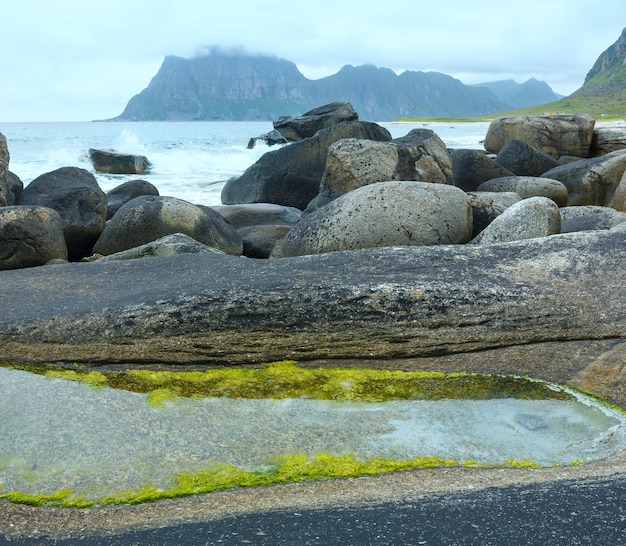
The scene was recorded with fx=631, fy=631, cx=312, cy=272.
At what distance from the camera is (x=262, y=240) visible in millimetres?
10195

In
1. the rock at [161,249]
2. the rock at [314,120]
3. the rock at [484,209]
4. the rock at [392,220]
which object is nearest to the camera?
the rock at [392,220]

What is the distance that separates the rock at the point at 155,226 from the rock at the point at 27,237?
3.33 ft

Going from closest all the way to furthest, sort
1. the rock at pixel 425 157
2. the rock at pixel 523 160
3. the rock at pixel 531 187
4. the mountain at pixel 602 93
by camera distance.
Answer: the rock at pixel 425 157, the rock at pixel 531 187, the rock at pixel 523 160, the mountain at pixel 602 93

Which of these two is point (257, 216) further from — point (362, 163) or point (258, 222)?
point (362, 163)

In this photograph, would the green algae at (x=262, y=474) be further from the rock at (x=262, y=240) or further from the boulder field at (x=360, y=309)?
the rock at (x=262, y=240)

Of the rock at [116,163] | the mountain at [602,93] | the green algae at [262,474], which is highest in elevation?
the mountain at [602,93]

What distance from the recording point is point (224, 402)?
4109mm

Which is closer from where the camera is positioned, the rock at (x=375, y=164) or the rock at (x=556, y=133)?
the rock at (x=375, y=164)

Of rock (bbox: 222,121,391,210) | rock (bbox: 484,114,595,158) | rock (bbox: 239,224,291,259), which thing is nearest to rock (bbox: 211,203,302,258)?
rock (bbox: 239,224,291,259)

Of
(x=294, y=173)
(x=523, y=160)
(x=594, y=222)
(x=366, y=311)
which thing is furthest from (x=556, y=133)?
(x=366, y=311)

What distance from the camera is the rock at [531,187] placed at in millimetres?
10906

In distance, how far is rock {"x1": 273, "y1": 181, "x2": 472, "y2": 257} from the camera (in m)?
7.46

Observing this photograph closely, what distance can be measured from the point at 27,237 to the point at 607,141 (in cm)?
1984

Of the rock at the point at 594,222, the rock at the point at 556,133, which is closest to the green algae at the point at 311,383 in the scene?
the rock at the point at 594,222
